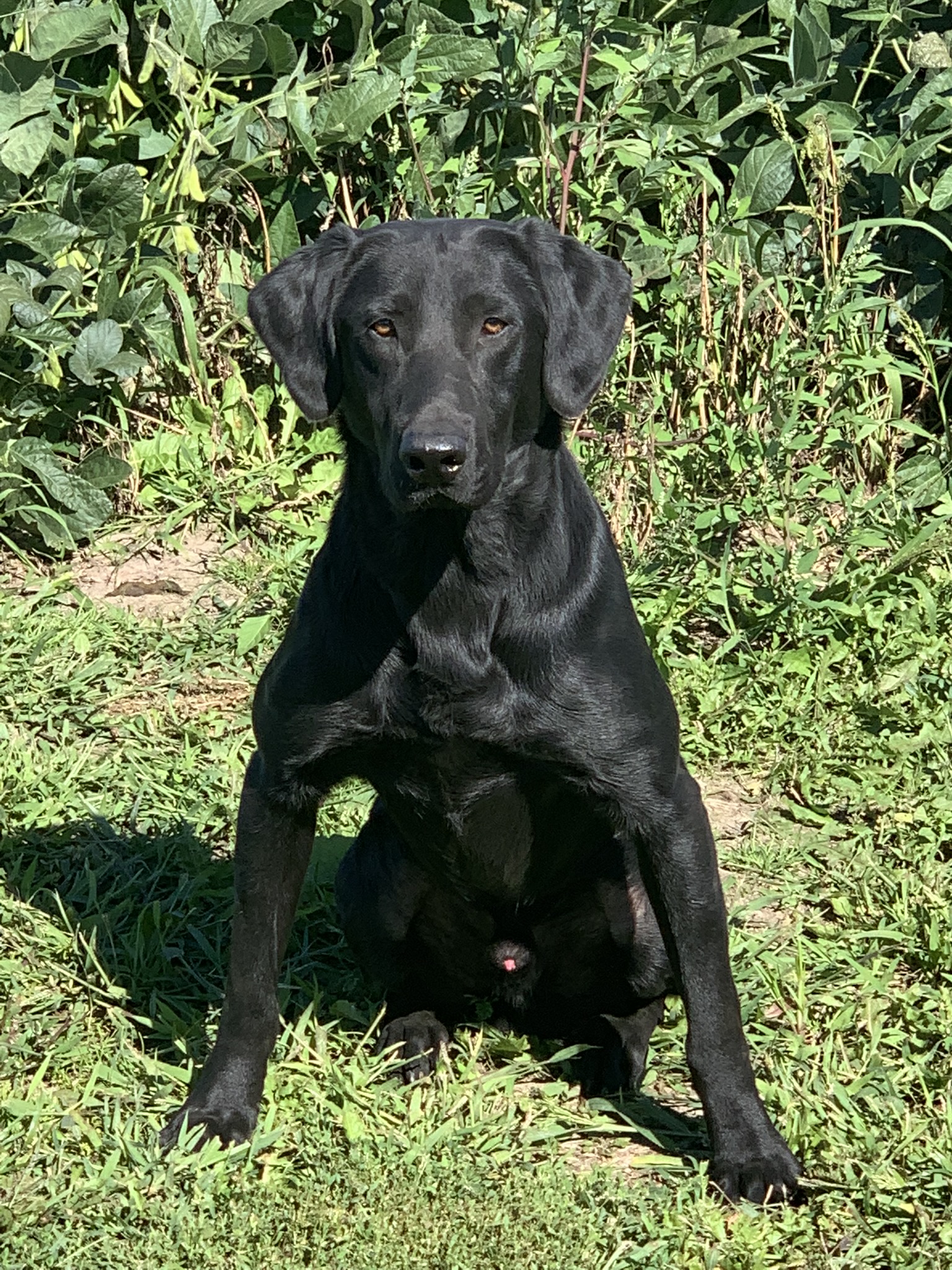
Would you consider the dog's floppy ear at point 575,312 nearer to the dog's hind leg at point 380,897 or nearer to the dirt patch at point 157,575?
the dog's hind leg at point 380,897

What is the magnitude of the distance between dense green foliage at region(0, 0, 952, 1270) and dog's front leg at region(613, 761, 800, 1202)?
4.1 inches

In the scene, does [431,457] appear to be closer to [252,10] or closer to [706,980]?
[706,980]

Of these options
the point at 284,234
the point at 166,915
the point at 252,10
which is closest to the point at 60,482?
the point at 284,234

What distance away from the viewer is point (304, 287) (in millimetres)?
2994

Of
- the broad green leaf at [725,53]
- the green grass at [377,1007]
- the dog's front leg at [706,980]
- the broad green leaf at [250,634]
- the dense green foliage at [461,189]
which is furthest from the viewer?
the broad green leaf at [725,53]

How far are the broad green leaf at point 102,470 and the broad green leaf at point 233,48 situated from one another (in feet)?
4.03

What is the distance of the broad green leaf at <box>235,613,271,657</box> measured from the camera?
181 inches

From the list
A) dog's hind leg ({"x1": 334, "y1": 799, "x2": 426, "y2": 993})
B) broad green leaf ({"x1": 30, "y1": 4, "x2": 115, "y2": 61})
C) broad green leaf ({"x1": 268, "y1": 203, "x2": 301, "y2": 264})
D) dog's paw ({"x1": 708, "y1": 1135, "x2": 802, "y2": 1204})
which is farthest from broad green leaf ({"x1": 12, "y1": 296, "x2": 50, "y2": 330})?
dog's paw ({"x1": 708, "y1": 1135, "x2": 802, "y2": 1204})

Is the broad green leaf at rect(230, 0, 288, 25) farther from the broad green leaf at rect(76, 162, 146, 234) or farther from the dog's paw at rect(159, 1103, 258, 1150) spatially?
the dog's paw at rect(159, 1103, 258, 1150)

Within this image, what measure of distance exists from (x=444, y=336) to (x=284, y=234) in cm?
266

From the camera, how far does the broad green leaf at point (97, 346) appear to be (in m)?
4.88

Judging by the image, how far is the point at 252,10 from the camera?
491 centimetres

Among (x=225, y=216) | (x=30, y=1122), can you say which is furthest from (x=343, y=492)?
(x=225, y=216)

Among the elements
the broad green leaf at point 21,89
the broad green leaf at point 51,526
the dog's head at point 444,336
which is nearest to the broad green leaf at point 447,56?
the broad green leaf at point 21,89
